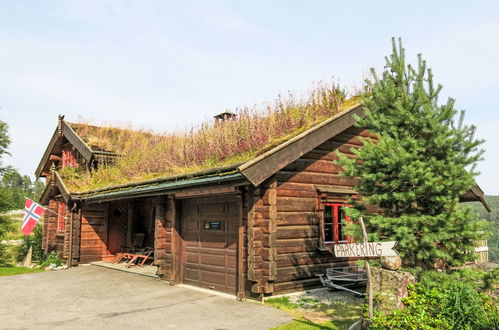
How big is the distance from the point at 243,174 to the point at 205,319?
2764mm

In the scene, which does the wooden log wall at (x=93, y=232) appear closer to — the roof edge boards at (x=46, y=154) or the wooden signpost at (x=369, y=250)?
the roof edge boards at (x=46, y=154)

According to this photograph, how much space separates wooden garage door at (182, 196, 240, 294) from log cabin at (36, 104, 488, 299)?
0.02m

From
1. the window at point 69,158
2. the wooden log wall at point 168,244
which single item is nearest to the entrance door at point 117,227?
the window at point 69,158

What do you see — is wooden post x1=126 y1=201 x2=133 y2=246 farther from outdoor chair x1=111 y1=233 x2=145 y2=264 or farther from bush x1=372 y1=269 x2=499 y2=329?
bush x1=372 y1=269 x2=499 y2=329

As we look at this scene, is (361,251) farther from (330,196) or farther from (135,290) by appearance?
(135,290)

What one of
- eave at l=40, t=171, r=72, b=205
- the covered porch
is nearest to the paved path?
the covered porch

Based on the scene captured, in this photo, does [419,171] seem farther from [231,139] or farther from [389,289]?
[231,139]

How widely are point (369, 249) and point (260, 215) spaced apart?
333cm

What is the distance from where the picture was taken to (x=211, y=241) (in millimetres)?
9992

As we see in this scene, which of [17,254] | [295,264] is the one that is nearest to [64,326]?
[295,264]

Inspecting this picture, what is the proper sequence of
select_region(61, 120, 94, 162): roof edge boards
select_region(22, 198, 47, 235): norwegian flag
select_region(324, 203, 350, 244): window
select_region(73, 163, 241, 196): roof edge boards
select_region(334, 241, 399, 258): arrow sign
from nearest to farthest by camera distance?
select_region(334, 241, 399, 258): arrow sign < select_region(73, 163, 241, 196): roof edge boards < select_region(324, 203, 350, 244): window < select_region(22, 198, 47, 235): norwegian flag < select_region(61, 120, 94, 162): roof edge boards

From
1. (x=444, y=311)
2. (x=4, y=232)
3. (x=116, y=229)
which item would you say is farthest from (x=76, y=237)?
(x=444, y=311)

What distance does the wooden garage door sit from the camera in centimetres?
939

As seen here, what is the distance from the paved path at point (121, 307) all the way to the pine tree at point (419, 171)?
8.66 ft
